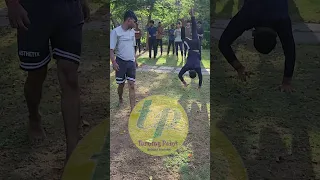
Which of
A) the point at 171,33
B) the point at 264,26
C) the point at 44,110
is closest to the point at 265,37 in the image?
the point at 264,26

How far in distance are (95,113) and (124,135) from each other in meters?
0.54

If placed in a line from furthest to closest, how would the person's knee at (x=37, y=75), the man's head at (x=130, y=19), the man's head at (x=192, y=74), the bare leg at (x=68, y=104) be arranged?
the man's head at (x=192, y=74)
the man's head at (x=130, y=19)
the person's knee at (x=37, y=75)
the bare leg at (x=68, y=104)

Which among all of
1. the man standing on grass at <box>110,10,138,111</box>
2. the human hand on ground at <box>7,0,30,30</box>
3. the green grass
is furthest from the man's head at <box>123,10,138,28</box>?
the human hand on ground at <box>7,0,30,30</box>

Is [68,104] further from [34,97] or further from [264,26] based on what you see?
[264,26]

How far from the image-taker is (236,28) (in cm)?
273

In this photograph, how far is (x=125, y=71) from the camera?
290cm

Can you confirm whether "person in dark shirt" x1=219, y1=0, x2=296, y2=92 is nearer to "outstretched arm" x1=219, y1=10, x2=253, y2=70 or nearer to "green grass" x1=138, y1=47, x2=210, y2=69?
"outstretched arm" x1=219, y1=10, x2=253, y2=70

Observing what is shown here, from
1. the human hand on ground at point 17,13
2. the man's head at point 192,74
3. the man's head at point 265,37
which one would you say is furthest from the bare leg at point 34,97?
the man's head at point 265,37

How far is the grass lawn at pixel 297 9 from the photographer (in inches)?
138

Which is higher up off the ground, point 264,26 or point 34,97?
point 264,26

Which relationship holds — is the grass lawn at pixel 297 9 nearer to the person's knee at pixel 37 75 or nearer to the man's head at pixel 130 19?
the man's head at pixel 130 19

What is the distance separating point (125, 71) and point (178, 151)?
1.95 feet

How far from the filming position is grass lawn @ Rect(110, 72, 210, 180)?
8.75 feet

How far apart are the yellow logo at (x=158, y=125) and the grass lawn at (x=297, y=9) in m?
0.89
